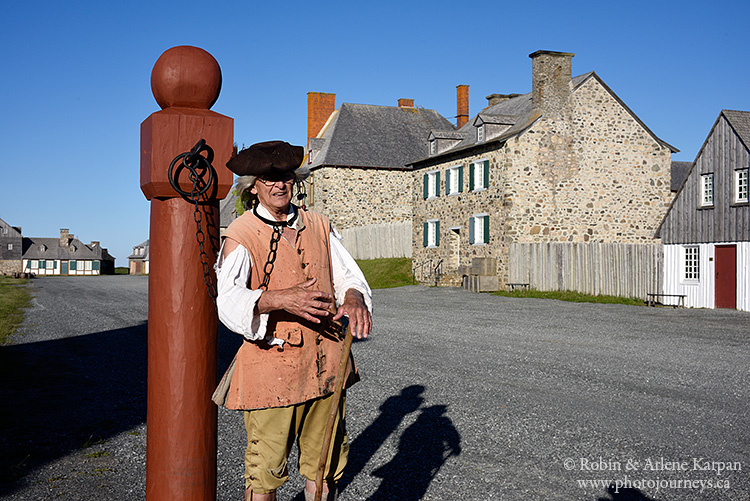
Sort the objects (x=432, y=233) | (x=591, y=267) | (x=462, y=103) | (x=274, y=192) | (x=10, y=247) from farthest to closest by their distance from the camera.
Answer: (x=10, y=247), (x=462, y=103), (x=432, y=233), (x=591, y=267), (x=274, y=192)

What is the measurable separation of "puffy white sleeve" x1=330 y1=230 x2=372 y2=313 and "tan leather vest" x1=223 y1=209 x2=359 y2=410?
9cm

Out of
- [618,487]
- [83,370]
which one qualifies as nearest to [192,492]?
[618,487]

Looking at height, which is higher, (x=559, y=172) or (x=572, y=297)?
(x=559, y=172)

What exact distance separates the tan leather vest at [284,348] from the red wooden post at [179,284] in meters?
0.15

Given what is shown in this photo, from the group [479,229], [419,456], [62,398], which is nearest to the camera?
[419,456]

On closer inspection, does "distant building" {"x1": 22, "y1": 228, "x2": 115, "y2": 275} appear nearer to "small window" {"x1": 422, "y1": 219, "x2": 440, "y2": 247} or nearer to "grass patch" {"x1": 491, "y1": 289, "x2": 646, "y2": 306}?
"small window" {"x1": 422, "y1": 219, "x2": 440, "y2": 247}

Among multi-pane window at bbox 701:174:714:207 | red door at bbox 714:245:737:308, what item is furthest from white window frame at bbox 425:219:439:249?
red door at bbox 714:245:737:308

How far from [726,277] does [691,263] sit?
1382mm

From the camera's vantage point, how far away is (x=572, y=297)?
2139 cm

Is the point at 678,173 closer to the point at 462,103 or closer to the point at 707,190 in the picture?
the point at 462,103

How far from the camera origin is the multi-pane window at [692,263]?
2081 centimetres

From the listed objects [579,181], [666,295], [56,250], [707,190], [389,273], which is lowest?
[666,295]

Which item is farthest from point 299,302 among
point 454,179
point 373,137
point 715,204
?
point 373,137

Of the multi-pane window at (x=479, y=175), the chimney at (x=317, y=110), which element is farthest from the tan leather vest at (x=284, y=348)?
the chimney at (x=317, y=110)
